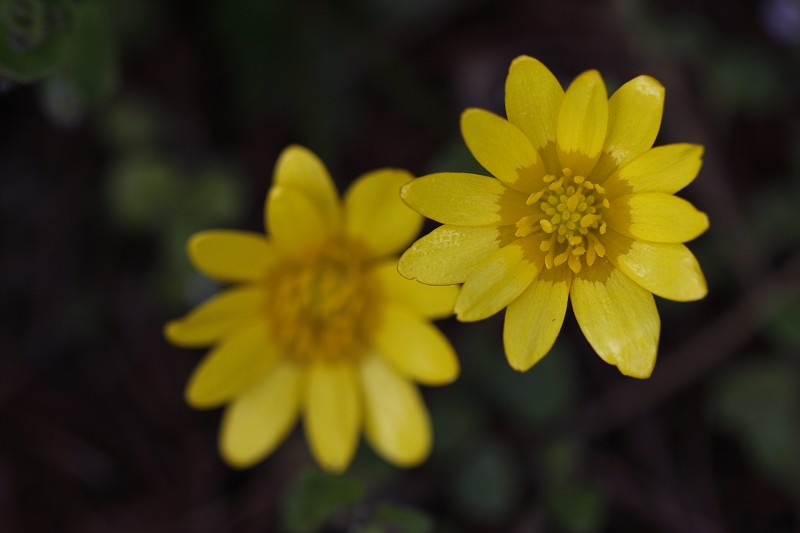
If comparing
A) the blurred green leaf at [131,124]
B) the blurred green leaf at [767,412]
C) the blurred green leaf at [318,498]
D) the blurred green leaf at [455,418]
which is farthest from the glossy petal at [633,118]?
the blurred green leaf at [131,124]

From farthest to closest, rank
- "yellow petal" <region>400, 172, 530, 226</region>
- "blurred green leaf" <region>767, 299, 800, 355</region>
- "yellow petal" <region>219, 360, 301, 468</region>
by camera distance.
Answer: "blurred green leaf" <region>767, 299, 800, 355</region> → "yellow petal" <region>219, 360, 301, 468</region> → "yellow petal" <region>400, 172, 530, 226</region>

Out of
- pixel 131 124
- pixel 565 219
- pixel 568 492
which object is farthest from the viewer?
pixel 131 124

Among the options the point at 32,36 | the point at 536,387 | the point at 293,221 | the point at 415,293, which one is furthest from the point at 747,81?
the point at 32,36

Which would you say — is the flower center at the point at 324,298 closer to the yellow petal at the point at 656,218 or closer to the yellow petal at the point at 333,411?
the yellow petal at the point at 333,411

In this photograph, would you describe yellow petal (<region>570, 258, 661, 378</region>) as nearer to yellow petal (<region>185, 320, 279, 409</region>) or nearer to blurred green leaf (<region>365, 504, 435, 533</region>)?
blurred green leaf (<region>365, 504, 435, 533</region>)

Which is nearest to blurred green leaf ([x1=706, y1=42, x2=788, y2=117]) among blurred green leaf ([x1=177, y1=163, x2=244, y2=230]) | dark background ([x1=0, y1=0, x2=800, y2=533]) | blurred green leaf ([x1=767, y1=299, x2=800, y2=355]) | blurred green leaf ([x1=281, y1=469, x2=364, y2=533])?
dark background ([x1=0, y1=0, x2=800, y2=533])

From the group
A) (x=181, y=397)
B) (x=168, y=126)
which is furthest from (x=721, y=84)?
(x=181, y=397)

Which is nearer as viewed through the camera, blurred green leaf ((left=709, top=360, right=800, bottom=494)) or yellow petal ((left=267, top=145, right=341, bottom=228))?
yellow petal ((left=267, top=145, right=341, bottom=228))

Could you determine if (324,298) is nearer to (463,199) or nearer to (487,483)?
(463,199)
